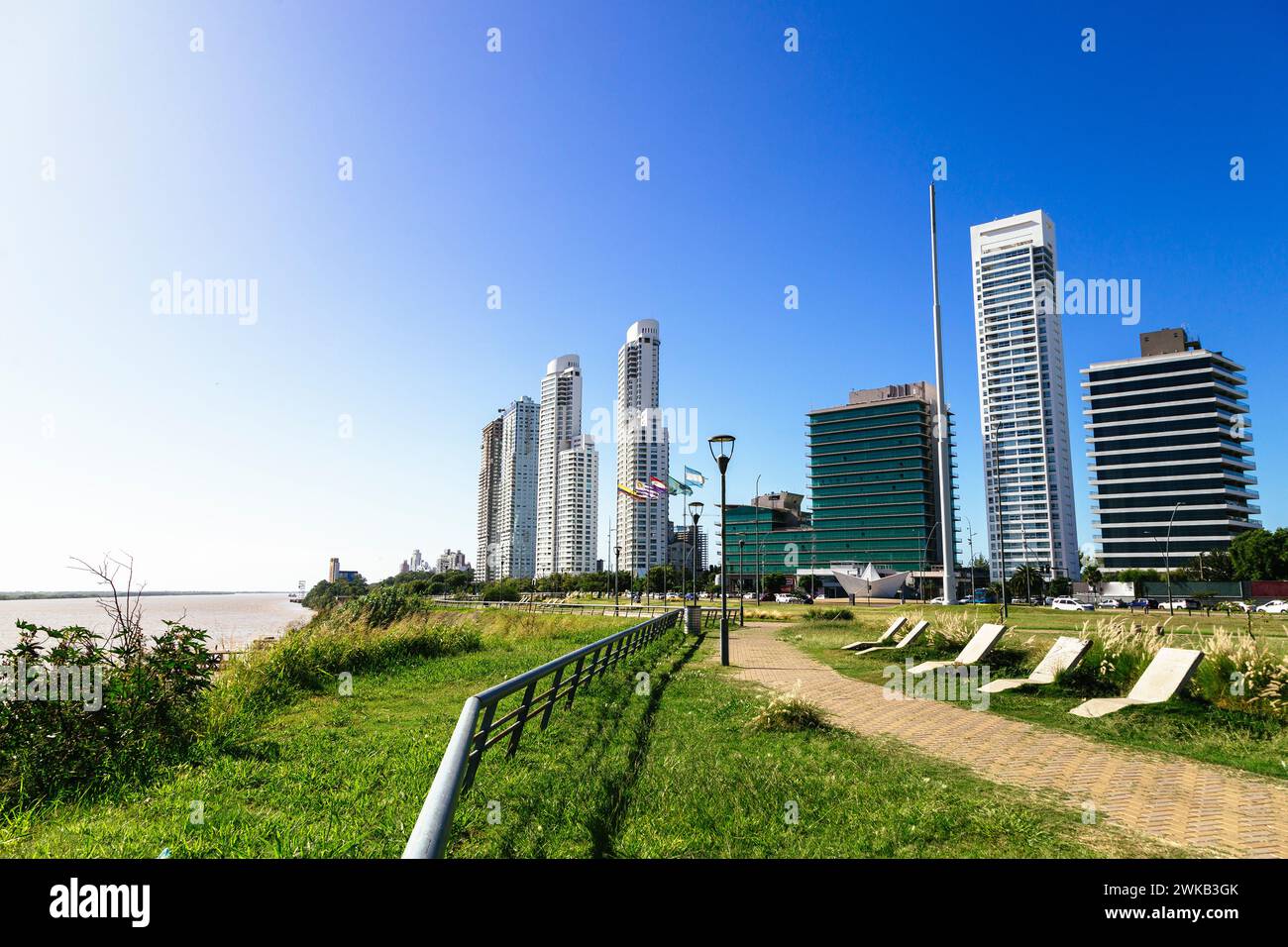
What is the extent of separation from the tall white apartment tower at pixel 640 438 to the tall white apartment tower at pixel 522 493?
2319cm

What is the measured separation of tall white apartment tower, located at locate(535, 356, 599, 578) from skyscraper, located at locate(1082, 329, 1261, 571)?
111m

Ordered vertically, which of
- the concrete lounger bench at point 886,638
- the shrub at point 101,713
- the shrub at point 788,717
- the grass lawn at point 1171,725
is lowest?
the concrete lounger bench at point 886,638

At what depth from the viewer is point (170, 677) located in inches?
326

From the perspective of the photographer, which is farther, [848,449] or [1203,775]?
[848,449]

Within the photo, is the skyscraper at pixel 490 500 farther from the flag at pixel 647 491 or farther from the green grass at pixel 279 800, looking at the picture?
the green grass at pixel 279 800

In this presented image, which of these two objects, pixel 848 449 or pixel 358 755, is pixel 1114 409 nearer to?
pixel 848 449

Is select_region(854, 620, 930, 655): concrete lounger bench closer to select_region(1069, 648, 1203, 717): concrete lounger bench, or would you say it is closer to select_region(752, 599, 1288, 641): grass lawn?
select_region(752, 599, 1288, 641): grass lawn

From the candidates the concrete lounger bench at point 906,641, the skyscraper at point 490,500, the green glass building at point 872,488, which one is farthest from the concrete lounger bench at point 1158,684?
the skyscraper at point 490,500

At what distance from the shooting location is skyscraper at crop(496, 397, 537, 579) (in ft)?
585

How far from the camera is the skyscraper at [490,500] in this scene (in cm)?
18925

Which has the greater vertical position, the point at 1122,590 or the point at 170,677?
the point at 170,677

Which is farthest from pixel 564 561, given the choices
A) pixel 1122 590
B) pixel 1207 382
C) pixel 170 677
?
pixel 170 677
